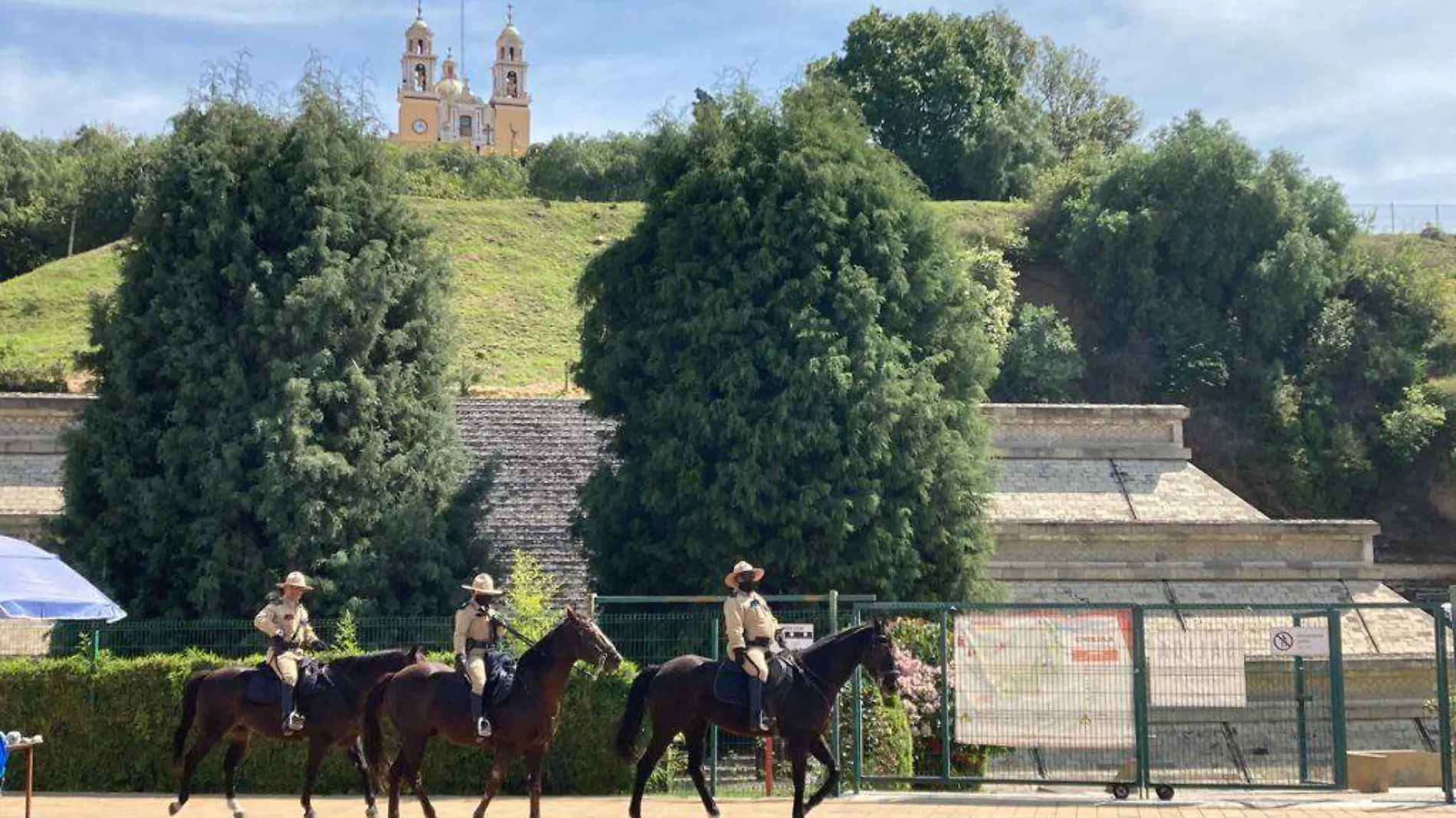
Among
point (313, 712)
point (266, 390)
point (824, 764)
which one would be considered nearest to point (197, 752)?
point (313, 712)

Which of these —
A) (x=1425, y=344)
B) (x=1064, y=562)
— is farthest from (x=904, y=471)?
(x=1425, y=344)

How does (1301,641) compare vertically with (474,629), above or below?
below

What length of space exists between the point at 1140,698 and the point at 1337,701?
229cm

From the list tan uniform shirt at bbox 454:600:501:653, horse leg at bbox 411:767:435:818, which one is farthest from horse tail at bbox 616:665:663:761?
horse leg at bbox 411:767:435:818

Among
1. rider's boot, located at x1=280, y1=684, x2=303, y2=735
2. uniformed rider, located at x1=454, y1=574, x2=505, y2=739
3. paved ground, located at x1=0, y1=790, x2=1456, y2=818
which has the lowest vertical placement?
paved ground, located at x1=0, y1=790, x2=1456, y2=818

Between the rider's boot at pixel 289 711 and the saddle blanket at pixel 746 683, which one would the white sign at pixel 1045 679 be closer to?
the saddle blanket at pixel 746 683

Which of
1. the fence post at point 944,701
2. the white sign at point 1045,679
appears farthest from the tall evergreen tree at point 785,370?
the white sign at point 1045,679

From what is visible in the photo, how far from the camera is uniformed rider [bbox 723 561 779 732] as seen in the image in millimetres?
16531

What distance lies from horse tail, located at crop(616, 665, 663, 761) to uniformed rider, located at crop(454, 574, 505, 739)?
5.60 feet

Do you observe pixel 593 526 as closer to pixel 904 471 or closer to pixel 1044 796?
pixel 904 471

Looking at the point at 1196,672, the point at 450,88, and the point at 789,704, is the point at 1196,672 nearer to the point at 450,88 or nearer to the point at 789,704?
the point at 789,704

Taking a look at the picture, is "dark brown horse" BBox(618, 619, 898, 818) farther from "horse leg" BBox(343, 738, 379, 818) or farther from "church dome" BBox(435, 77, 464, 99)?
"church dome" BBox(435, 77, 464, 99)

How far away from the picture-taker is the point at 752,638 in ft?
55.1

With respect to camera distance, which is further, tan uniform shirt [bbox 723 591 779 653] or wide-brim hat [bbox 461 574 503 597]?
wide-brim hat [bbox 461 574 503 597]
